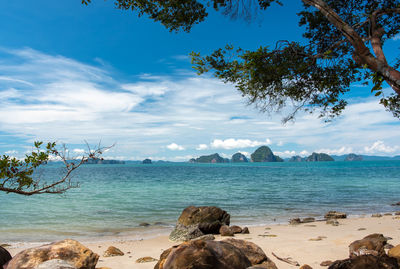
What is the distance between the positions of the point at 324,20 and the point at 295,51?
2.71 meters

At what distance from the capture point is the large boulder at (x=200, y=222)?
37.1 feet

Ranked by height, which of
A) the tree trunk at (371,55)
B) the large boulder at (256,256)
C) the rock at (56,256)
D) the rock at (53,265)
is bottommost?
the large boulder at (256,256)

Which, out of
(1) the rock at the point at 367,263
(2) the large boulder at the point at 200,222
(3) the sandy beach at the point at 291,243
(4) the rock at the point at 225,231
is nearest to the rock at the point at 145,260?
(3) the sandy beach at the point at 291,243

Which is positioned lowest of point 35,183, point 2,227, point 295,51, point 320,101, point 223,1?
point 2,227

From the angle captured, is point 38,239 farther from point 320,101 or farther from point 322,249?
point 320,101

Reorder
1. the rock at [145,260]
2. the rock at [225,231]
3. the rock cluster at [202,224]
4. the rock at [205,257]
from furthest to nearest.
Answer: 1. the rock at [225,231]
2. the rock cluster at [202,224]
3. the rock at [145,260]
4. the rock at [205,257]

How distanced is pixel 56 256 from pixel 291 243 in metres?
7.18

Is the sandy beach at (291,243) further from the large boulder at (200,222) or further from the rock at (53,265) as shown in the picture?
the rock at (53,265)

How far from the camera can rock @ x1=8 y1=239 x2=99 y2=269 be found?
4835mm

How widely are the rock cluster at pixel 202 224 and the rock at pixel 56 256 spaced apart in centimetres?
587

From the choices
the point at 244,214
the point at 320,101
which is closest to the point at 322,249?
the point at 320,101

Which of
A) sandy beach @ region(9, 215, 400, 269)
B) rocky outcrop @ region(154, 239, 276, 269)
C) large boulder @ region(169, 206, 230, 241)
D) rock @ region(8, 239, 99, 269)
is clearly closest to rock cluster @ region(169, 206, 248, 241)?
large boulder @ region(169, 206, 230, 241)

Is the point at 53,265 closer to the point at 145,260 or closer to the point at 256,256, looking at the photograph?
the point at 145,260

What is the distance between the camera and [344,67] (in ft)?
28.6
